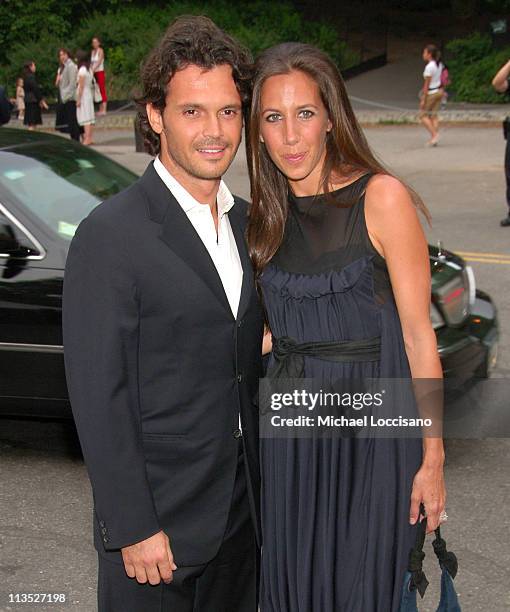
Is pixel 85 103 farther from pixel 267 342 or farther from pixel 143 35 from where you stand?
pixel 267 342

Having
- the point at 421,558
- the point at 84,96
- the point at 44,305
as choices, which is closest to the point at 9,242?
the point at 44,305

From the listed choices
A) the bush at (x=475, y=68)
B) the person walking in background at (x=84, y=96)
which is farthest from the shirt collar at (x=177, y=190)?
the bush at (x=475, y=68)

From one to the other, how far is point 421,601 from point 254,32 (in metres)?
27.9

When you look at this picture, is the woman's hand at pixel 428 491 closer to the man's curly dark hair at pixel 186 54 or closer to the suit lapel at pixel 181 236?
the suit lapel at pixel 181 236

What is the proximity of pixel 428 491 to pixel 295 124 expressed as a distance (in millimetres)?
1117

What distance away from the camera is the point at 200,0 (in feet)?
115

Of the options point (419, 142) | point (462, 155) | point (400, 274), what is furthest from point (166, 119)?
point (419, 142)

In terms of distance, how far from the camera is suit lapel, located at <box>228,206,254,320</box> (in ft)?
9.26

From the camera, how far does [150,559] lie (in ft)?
8.77

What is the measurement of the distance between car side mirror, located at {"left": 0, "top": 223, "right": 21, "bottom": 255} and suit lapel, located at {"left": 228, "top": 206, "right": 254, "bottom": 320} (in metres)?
2.52

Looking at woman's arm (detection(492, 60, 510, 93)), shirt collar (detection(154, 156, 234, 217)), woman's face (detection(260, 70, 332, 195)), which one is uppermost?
woman's face (detection(260, 70, 332, 195))

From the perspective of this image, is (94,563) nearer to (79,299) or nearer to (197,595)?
(197,595)

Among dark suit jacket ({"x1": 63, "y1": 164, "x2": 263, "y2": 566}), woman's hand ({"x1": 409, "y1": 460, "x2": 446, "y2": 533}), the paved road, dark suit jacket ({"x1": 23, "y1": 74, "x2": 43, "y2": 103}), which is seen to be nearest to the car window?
the paved road

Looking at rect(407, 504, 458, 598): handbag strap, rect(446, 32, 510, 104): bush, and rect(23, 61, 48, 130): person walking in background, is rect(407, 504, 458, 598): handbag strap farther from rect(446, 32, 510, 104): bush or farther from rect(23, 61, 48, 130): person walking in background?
rect(446, 32, 510, 104): bush
